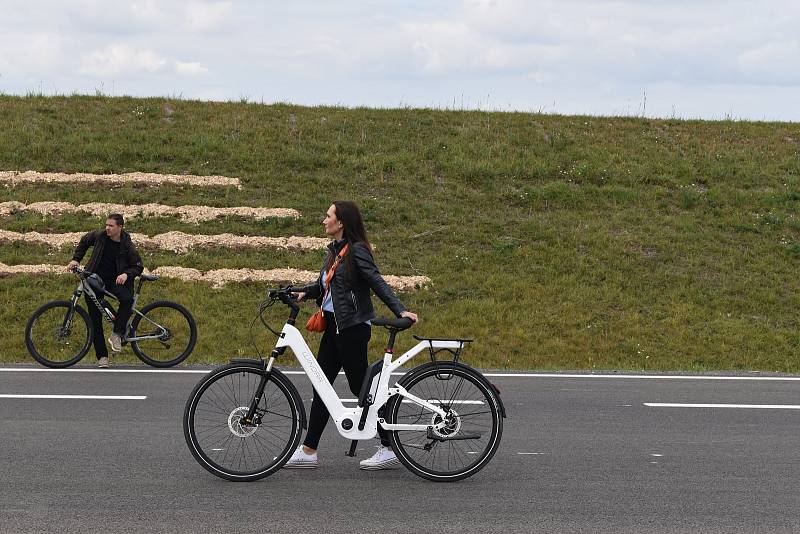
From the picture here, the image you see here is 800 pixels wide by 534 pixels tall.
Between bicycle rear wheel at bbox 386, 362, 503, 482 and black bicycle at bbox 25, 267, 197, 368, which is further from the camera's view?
black bicycle at bbox 25, 267, 197, 368

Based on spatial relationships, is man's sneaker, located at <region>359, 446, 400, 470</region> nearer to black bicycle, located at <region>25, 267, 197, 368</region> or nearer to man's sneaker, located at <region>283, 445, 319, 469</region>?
man's sneaker, located at <region>283, 445, 319, 469</region>

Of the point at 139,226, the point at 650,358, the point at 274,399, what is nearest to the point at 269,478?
the point at 274,399

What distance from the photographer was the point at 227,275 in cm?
1712

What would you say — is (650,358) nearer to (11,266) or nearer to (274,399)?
(274,399)

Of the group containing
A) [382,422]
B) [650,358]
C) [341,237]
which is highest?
[341,237]

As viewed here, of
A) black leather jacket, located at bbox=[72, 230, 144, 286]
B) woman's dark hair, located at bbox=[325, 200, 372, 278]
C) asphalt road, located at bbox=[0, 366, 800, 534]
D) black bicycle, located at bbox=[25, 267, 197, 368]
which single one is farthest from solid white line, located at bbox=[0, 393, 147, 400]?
woman's dark hair, located at bbox=[325, 200, 372, 278]

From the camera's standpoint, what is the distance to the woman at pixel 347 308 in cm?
709

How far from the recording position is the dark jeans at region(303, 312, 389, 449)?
285 inches

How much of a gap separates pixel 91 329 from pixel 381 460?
680 cm

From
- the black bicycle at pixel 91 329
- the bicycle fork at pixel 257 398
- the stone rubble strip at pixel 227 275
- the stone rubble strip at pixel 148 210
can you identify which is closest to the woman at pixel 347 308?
the bicycle fork at pixel 257 398

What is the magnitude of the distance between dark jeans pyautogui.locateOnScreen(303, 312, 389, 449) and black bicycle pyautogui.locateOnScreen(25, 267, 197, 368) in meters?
6.23

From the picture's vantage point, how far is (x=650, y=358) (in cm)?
1471

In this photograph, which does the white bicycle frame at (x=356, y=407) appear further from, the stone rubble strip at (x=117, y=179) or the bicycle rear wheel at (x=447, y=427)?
the stone rubble strip at (x=117, y=179)

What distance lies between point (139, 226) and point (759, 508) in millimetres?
14899
